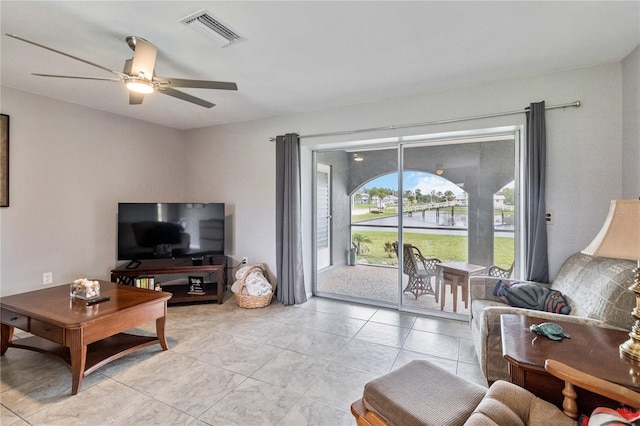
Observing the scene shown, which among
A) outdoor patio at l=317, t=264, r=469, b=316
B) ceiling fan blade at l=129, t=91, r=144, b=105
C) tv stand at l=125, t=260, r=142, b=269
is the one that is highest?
ceiling fan blade at l=129, t=91, r=144, b=105

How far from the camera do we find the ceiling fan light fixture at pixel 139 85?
2.12 meters

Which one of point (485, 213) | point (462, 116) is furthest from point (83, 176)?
point (485, 213)

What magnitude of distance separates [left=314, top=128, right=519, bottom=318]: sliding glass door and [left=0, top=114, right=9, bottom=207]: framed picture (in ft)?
11.4

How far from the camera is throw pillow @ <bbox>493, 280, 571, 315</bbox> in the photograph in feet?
7.34

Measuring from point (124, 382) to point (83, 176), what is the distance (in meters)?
2.79

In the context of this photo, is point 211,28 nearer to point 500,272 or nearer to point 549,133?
point 549,133

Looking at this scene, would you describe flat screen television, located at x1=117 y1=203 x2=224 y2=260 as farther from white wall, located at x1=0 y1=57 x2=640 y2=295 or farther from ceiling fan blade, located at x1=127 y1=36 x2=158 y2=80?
ceiling fan blade, located at x1=127 y1=36 x2=158 y2=80

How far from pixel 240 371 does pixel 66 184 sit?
3.18 meters

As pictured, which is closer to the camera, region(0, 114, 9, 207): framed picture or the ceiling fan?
the ceiling fan

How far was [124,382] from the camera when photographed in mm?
2193

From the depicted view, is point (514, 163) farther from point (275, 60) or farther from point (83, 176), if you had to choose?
point (83, 176)

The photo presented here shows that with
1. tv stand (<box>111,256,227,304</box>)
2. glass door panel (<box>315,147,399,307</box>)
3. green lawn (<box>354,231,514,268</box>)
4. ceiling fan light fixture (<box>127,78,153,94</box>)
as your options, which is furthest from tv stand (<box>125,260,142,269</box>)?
green lawn (<box>354,231,514,268</box>)

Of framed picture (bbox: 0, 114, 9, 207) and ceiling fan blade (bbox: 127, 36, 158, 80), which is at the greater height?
ceiling fan blade (bbox: 127, 36, 158, 80)

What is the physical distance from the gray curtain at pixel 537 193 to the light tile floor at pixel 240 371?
96 centimetres
